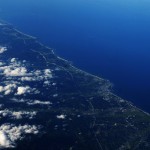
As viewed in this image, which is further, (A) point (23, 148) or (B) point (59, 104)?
(B) point (59, 104)

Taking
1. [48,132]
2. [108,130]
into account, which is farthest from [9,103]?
[108,130]

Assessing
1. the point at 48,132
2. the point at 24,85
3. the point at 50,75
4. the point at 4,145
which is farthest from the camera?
the point at 50,75

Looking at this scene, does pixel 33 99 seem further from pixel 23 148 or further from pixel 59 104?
pixel 23 148

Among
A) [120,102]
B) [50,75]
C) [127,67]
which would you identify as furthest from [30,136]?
[127,67]

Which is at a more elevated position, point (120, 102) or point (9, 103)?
point (120, 102)

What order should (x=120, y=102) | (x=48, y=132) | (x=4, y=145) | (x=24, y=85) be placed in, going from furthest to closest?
(x=24, y=85) < (x=120, y=102) < (x=48, y=132) < (x=4, y=145)

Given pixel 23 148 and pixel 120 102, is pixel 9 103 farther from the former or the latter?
pixel 120 102
